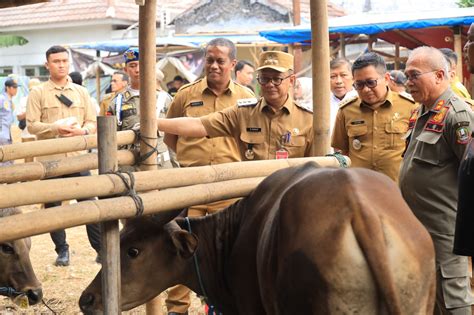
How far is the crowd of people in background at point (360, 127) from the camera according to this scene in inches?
221

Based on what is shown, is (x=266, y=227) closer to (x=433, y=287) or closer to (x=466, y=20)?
(x=433, y=287)

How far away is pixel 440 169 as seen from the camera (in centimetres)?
563

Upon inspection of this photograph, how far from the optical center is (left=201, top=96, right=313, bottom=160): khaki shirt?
20.4 feet

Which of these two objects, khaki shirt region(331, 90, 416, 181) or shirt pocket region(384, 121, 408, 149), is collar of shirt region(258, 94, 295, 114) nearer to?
khaki shirt region(331, 90, 416, 181)

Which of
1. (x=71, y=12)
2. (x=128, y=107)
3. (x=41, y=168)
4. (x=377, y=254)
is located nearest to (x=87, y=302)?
(x=41, y=168)

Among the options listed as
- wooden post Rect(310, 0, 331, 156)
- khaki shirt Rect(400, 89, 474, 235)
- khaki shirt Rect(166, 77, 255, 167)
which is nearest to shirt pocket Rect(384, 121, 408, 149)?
khaki shirt Rect(400, 89, 474, 235)

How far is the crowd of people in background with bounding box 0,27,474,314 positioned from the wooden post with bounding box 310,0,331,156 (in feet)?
0.26

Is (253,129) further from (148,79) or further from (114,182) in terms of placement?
(114,182)

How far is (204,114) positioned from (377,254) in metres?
3.77

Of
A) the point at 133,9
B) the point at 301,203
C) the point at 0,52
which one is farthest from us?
Result: the point at 0,52

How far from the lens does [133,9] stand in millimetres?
32344

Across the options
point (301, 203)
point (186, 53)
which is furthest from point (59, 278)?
point (186, 53)

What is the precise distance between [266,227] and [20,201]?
123cm

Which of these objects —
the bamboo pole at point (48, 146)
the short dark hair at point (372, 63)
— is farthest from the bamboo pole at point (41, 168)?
the short dark hair at point (372, 63)
